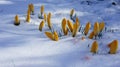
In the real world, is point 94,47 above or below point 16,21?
above

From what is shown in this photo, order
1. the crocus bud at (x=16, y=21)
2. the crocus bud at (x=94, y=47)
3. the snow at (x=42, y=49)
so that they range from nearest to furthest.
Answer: the snow at (x=42, y=49)
the crocus bud at (x=94, y=47)
the crocus bud at (x=16, y=21)

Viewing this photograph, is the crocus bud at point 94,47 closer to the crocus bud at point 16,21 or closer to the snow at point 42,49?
the snow at point 42,49

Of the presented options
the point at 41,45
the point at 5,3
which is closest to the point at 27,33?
the point at 41,45

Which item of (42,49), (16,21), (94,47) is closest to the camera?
(94,47)

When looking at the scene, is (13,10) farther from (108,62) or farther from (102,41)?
(108,62)

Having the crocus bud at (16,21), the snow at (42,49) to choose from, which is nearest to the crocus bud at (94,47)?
the snow at (42,49)

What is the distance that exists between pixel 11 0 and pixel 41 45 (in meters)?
2.54

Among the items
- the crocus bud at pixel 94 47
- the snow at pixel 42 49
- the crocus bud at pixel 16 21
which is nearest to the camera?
the snow at pixel 42 49

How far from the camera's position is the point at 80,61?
2.81 meters

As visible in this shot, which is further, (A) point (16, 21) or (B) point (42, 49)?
(A) point (16, 21)

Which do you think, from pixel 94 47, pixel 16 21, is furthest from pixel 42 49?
pixel 16 21

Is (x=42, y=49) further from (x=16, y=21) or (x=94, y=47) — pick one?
(x=16, y=21)

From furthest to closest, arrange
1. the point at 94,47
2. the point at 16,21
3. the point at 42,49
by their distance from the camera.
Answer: the point at 16,21 → the point at 42,49 → the point at 94,47

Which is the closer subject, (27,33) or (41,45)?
(41,45)
